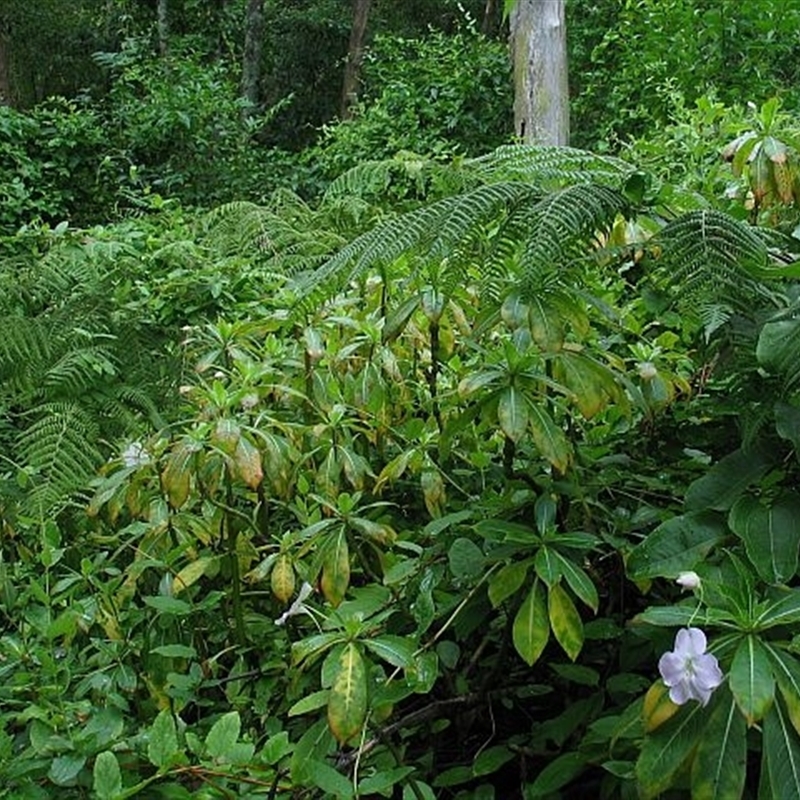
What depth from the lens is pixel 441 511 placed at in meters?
1.52

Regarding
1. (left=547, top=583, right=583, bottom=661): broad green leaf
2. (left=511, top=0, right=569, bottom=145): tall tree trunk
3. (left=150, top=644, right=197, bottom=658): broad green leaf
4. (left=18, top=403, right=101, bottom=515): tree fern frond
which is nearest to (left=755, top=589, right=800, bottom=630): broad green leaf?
(left=547, top=583, right=583, bottom=661): broad green leaf

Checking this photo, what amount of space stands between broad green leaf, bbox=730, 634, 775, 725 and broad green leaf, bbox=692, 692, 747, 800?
0.14ft

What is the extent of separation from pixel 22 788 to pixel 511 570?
62 centimetres

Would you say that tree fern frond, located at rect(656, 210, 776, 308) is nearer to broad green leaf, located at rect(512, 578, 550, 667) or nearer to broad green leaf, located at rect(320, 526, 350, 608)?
broad green leaf, located at rect(512, 578, 550, 667)

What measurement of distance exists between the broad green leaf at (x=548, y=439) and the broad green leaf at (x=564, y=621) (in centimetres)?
18

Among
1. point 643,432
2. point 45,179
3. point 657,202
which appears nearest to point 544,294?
point 657,202

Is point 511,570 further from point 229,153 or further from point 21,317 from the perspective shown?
point 229,153

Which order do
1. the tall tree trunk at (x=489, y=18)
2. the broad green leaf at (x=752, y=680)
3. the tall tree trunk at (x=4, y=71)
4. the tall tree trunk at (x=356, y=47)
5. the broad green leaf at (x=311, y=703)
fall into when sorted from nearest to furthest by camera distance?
the broad green leaf at (x=752, y=680) → the broad green leaf at (x=311, y=703) → the tall tree trunk at (x=4, y=71) → the tall tree trunk at (x=356, y=47) → the tall tree trunk at (x=489, y=18)

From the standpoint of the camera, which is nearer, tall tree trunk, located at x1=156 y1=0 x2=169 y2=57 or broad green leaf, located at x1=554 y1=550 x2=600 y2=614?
broad green leaf, located at x1=554 y1=550 x2=600 y2=614

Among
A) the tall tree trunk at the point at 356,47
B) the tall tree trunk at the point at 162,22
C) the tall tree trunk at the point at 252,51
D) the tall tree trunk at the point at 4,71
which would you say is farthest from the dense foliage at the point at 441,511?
the tall tree trunk at the point at 4,71

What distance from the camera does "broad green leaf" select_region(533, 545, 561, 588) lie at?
106cm

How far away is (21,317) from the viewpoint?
174cm

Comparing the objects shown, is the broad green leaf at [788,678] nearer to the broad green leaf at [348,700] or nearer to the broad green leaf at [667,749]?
the broad green leaf at [667,749]

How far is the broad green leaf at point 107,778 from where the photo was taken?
101 cm
